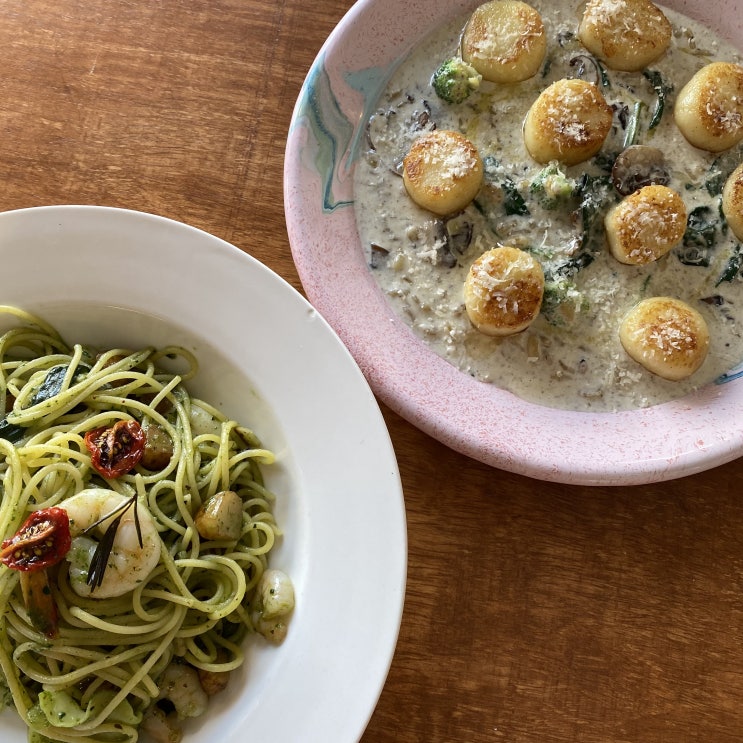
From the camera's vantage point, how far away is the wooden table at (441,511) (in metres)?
1.79

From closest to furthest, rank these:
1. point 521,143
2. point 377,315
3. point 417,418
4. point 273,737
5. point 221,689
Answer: point 273,737, point 221,689, point 417,418, point 377,315, point 521,143

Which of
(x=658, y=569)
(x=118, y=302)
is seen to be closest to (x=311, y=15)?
(x=118, y=302)

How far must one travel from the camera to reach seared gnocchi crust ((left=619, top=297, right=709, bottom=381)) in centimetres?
185

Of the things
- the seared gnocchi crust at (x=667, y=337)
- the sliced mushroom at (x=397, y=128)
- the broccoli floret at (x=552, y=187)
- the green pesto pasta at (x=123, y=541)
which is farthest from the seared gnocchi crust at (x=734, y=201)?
the green pesto pasta at (x=123, y=541)

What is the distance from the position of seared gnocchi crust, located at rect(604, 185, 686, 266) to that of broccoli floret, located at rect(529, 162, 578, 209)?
0.47 ft

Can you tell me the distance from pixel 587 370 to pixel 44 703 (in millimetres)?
1456

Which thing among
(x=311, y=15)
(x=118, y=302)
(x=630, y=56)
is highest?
(x=630, y=56)

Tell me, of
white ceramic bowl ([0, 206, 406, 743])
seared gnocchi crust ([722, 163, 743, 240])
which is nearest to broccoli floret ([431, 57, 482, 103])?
seared gnocchi crust ([722, 163, 743, 240])

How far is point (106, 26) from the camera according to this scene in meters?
2.12

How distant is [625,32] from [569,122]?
332mm

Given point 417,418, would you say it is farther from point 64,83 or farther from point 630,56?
point 64,83

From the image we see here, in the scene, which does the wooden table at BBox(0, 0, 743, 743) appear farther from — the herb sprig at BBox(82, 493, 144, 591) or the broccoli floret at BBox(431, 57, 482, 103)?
the herb sprig at BBox(82, 493, 144, 591)

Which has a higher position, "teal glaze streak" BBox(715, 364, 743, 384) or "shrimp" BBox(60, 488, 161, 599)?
"teal glaze streak" BBox(715, 364, 743, 384)

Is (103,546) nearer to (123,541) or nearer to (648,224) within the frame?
(123,541)
